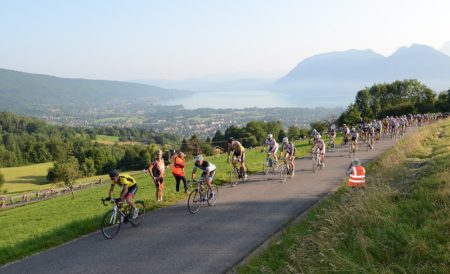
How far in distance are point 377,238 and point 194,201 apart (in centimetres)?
711

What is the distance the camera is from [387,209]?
30.0ft

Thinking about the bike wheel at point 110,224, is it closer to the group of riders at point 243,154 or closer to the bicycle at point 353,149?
the group of riders at point 243,154

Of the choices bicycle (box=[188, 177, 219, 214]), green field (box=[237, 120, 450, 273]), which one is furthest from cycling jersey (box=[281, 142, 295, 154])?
green field (box=[237, 120, 450, 273])

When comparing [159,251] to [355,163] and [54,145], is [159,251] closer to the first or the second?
[355,163]

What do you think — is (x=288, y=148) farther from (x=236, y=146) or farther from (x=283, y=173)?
(x=236, y=146)

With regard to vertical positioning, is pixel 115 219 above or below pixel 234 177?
above

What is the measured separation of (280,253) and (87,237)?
5900 millimetres

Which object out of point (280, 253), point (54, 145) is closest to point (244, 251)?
point (280, 253)

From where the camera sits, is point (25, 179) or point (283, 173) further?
point (25, 179)

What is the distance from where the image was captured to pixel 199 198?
45.2ft

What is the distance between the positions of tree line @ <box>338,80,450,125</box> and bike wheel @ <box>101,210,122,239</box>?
61491mm

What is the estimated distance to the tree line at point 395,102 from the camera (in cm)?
7284

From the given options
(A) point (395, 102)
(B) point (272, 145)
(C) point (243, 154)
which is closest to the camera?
(C) point (243, 154)

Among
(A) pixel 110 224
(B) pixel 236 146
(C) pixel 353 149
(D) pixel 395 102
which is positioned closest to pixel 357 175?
(B) pixel 236 146
